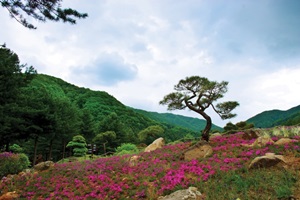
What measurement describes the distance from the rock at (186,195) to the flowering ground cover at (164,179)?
22 centimetres

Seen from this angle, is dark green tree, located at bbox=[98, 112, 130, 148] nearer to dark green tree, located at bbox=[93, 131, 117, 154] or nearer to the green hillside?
dark green tree, located at bbox=[93, 131, 117, 154]

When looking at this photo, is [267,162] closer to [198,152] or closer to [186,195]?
[186,195]

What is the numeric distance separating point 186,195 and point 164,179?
2.06m

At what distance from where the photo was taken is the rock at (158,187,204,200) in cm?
676

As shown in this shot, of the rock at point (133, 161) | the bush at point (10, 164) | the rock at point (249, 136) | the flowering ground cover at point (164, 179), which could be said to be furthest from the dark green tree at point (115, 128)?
the rock at point (249, 136)

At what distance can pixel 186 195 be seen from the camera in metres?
6.86

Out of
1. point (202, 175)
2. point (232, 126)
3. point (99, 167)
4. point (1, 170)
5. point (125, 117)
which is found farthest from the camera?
point (125, 117)

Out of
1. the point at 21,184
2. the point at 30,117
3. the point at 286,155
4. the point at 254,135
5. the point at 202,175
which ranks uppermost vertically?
the point at 30,117

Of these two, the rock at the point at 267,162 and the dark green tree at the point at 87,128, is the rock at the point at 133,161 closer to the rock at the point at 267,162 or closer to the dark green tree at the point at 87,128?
the rock at the point at 267,162

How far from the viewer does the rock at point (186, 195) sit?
22.2 ft

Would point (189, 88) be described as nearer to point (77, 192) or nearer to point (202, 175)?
point (202, 175)

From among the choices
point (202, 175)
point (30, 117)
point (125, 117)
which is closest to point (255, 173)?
point (202, 175)

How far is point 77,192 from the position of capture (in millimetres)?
9461

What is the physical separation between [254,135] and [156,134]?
1247 inches
